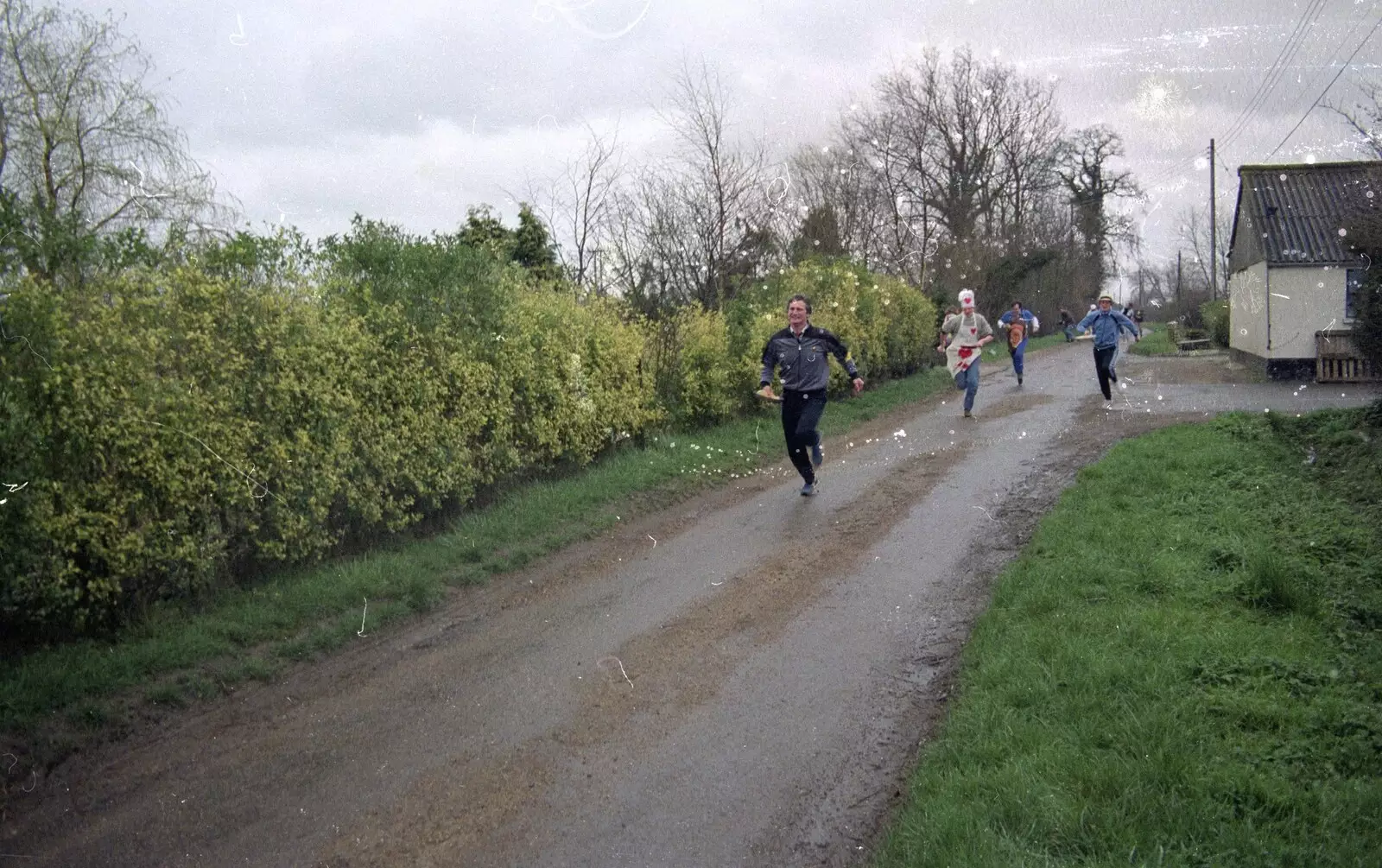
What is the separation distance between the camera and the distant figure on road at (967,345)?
632 inches

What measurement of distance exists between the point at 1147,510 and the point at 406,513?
644 centimetres

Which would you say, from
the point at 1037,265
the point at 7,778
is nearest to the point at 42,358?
the point at 7,778

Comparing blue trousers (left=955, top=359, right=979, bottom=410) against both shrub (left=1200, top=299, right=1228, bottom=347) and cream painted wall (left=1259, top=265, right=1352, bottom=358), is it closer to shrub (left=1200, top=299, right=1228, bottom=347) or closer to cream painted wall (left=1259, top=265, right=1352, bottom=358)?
cream painted wall (left=1259, top=265, right=1352, bottom=358)

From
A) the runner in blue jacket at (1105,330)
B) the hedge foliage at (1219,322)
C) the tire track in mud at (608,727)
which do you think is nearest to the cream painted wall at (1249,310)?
the hedge foliage at (1219,322)

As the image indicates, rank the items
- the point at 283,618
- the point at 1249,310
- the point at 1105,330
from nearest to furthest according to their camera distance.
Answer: the point at 283,618, the point at 1105,330, the point at 1249,310

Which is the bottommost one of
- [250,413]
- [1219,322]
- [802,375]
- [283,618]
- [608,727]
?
[608,727]

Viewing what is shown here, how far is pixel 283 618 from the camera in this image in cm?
653

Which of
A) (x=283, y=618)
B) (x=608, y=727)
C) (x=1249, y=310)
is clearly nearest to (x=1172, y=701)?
(x=608, y=727)

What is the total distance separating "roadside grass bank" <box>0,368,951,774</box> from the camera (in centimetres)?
516

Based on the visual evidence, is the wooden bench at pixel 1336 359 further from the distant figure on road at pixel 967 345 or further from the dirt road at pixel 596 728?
the dirt road at pixel 596 728

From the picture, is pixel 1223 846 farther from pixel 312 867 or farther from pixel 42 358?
pixel 42 358

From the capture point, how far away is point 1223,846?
333cm

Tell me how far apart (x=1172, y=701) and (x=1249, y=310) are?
79.6ft

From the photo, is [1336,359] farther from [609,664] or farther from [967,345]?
[609,664]
